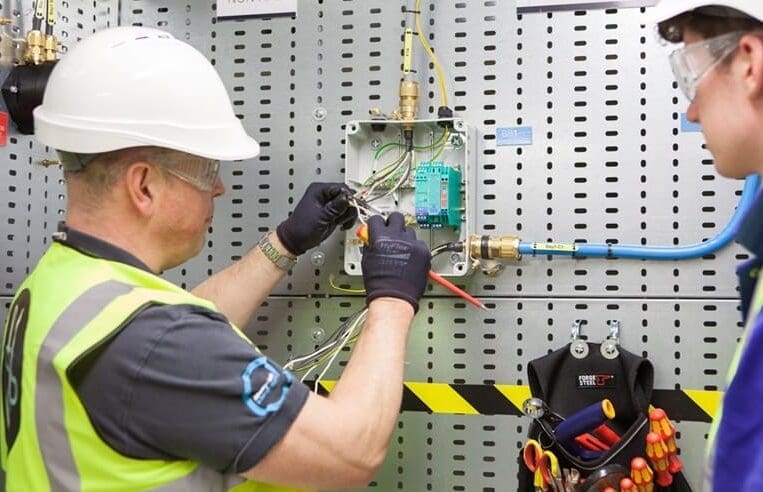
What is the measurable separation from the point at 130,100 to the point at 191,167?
133 millimetres

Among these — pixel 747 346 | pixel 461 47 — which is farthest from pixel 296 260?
pixel 747 346

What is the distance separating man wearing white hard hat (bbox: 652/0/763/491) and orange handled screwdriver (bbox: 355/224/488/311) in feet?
1.93

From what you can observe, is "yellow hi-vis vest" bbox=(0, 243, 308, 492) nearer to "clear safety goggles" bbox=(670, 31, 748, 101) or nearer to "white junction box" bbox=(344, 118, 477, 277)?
"white junction box" bbox=(344, 118, 477, 277)

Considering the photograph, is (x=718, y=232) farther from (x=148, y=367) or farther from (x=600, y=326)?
(x=148, y=367)

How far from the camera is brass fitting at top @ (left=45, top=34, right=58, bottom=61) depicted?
1.68 metres

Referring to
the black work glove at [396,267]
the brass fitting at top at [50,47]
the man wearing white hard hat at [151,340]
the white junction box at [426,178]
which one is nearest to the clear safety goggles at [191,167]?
the man wearing white hard hat at [151,340]

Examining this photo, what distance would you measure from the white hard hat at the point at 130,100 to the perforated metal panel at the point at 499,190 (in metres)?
0.54

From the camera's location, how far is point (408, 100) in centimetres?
161

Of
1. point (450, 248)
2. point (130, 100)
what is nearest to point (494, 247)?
point (450, 248)

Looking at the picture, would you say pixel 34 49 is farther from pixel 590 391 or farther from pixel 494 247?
pixel 590 391

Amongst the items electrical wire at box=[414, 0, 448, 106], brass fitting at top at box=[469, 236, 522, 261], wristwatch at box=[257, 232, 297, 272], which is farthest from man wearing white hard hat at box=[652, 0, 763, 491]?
wristwatch at box=[257, 232, 297, 272]

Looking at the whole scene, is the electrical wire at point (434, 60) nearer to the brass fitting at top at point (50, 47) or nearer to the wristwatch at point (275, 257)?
the wristwatch at point (275, 257)

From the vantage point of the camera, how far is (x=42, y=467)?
1058mm

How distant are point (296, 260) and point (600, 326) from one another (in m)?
0.64
